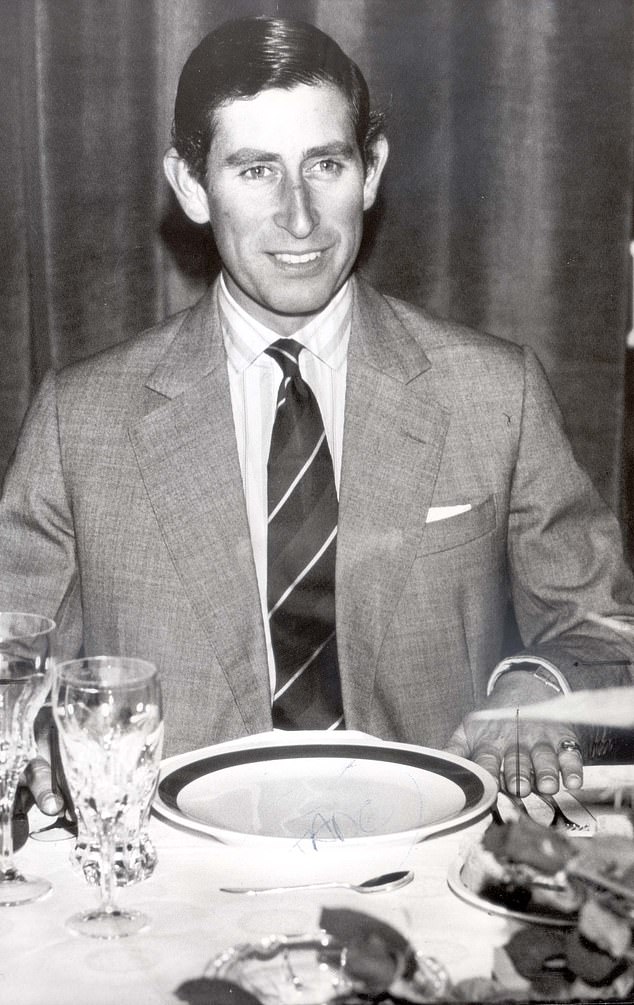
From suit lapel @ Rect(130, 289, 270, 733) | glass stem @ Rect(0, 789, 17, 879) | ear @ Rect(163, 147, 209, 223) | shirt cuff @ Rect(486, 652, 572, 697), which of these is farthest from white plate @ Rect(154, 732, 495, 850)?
ear @ Rect(163, 147, 209, 223)

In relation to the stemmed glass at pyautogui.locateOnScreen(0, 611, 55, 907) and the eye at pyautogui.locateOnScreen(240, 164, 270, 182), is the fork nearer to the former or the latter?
the stemmed glass at pyautogui.locateOnScreen(0, 611, 55, 907)

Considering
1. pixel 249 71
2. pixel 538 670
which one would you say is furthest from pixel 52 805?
pixel 249 71

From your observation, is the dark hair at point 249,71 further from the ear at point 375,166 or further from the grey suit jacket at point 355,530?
the grey suit jacket at point 355,530

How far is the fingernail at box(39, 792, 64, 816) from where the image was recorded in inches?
39.5

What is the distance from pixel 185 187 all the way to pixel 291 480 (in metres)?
0.47

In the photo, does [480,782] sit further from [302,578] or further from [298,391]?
[298,391]

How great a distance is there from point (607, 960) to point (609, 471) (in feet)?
4.36

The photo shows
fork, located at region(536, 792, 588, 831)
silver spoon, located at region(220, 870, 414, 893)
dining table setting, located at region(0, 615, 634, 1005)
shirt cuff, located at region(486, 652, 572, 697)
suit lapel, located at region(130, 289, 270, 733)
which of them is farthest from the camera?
suit lapel, located at region(130, 289, 270, 733)

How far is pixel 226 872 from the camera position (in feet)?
2.96

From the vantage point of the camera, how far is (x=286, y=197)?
1703 millimetres

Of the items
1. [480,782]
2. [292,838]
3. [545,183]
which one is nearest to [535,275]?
[545,183]

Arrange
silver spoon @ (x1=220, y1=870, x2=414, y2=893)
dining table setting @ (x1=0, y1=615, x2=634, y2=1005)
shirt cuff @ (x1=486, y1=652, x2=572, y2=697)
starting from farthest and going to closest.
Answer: shirt cuff @ (x1=486, y1=652, x2=572, y2=697)
silver spoon @ (x1=220, y1=870, x2=414, y2=893)
dining table setting @ (x1=0, y1=615, x2=634, y2=1005)

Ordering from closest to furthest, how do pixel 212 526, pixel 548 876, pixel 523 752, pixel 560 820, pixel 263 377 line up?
pixel 548 876, pixel 560 820, pixel 523 752, pixel 212 526, pixel 263 377

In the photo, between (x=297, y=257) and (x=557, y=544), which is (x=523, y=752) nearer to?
(x=557, y=544)
